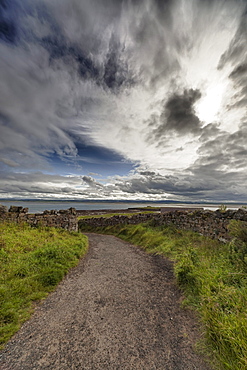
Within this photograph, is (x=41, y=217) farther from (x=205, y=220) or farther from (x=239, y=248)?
(x=239, y=248)

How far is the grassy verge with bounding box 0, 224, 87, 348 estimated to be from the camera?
437 centimetres

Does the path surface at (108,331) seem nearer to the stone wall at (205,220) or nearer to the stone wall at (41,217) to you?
the stone wall at (205,220)

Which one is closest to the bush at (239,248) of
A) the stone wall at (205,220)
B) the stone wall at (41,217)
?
the stone wall at (205,220)

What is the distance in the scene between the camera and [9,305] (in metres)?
4.57

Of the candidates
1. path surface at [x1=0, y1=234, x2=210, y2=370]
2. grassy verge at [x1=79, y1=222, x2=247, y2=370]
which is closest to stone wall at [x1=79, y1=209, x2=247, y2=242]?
grassy verge at [x1=79, y1=222, x2=247, y2=370]

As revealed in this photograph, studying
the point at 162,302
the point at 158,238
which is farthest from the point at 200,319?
the point at 158,238

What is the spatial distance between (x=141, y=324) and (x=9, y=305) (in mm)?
3808

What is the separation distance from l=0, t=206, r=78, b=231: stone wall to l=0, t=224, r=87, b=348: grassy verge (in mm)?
1254

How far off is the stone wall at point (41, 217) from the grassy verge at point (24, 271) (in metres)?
1.25

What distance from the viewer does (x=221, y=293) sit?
4.60 m

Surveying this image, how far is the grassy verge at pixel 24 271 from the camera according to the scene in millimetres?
4371

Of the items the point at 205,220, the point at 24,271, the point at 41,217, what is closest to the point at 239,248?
the point at 205,220

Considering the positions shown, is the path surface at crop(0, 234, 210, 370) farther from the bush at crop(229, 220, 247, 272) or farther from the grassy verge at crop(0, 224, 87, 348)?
the bush at crop(229, 220, 247, 272)

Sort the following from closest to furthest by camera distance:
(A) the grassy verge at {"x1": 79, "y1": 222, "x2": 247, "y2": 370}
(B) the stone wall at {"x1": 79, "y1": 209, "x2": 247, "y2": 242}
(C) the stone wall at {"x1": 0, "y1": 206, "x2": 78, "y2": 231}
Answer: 1. (A) the grassy verge at {"x1": 79, "y1": 222, "x2": 247, "y2": 370}
2. (B) the stone wall at {"x1": 79, "y1": 209, "x2": 247, "y2": 242}
3. (C) the stone wall at {"x1": 0, "y1": 206, "x2": 78, "y2": 231}
